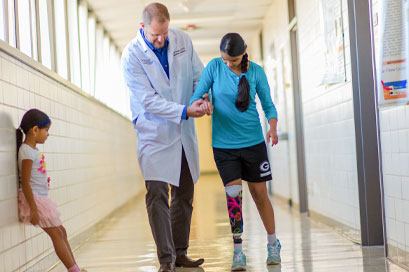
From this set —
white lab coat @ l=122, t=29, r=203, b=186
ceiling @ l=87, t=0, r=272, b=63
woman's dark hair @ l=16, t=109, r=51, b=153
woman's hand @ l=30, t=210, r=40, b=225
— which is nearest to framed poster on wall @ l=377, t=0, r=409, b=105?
white lab coat @ l=122, t=29, r=203, b=186

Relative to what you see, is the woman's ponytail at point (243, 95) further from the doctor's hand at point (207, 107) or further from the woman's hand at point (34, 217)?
the woman's hand at point (34, 217)

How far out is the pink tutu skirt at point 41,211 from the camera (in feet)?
10.7

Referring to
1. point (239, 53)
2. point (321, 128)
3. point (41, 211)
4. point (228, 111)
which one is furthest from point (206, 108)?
point (321, 128)

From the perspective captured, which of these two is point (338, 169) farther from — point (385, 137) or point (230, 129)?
point (230, 129)

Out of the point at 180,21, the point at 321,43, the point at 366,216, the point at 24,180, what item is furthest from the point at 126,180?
the point at 24,180

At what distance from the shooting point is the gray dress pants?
3.34 m

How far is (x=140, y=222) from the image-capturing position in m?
6.84

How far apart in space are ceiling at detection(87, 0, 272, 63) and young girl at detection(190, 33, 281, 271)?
500 cm

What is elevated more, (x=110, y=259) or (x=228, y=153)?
(x=228, y=153)

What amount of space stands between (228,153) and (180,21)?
6832mm

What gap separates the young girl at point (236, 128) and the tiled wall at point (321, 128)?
4.01 feet

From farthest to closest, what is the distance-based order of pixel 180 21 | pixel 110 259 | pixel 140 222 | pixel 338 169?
1. pixel 180 21
2. pixel 140 222
3. pixel 338 169
4. pixel 110 259

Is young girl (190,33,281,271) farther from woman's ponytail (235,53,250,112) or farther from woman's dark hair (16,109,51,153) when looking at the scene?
woman's dark hair (16,109,51,153)

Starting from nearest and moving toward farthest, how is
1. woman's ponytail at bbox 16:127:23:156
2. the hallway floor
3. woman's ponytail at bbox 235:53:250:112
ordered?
woman's ponytail at bbox 16:127:23:156 → woman's ponytail at bbox 235:53:250:112 → the hallway floor
